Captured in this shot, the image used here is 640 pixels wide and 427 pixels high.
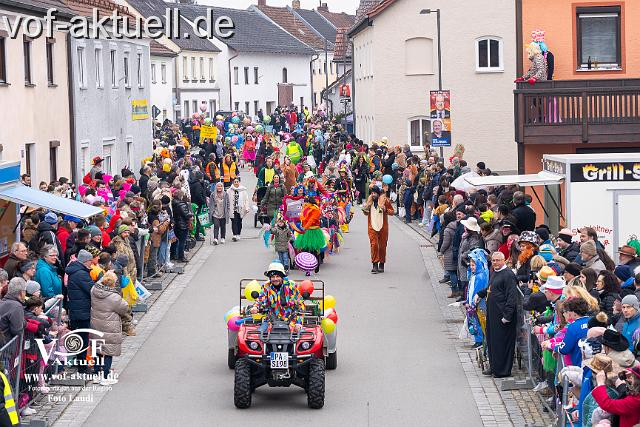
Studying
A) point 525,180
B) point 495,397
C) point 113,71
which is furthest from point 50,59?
point 495,397

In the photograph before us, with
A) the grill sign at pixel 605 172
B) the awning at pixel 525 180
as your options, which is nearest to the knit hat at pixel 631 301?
the grill sign at pixel 605 172

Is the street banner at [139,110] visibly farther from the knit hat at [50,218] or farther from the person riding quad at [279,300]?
the person riding quad at [279,300]

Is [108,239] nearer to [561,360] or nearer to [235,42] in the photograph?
[561,360]

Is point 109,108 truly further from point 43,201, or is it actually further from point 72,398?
point 72,398

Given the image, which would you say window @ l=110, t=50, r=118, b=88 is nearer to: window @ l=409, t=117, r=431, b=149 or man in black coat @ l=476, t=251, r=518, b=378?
window @ l=409, t=117, r=431, b=149

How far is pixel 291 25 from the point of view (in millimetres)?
120438

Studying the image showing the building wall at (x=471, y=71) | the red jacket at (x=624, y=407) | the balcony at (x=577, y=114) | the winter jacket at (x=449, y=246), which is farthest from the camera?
the building wall at (x=471, y=71)

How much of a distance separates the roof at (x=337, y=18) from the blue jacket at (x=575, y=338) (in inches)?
4978

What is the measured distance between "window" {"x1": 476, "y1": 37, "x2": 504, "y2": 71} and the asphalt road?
24012 millimetres

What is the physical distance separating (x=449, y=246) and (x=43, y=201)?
22.8ft

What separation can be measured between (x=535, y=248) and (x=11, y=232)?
7.84m

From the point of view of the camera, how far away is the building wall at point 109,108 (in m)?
36.8

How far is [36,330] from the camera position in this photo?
554 inches

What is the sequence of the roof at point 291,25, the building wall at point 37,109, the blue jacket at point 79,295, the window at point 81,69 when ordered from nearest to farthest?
the blue jacket at point 79,295 < the building wall at point 37,109 < the window at point 81,69 < the roof at point 291,25
